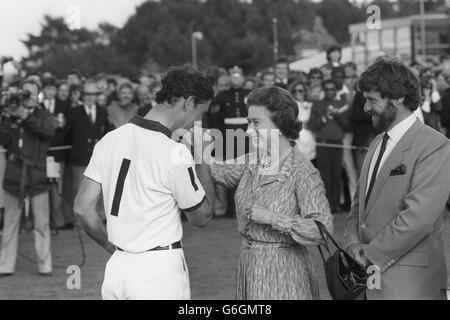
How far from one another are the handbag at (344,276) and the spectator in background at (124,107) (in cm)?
870

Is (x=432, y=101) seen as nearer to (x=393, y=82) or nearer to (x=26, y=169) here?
(x=26, y=169)

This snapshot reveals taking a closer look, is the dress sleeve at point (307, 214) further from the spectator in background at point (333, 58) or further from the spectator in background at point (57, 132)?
the spectator in background at point (333, 58)

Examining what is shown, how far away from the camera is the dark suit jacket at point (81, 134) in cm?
1210

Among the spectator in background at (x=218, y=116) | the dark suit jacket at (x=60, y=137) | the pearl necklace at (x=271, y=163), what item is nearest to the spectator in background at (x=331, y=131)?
the spectator in background at (x=218, y=116)

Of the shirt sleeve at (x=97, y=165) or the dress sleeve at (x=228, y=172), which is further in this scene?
the dress sleeve at (x=228, y=172)

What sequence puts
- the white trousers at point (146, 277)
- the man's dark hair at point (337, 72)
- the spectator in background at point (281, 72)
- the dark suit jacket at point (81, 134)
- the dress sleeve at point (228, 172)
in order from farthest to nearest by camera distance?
the spectator in background at point (281, 72), the man's dark hair at point (337, 72), the dark suit jacket at point (81, 134), the dress sleeve at point (228, 172), the white trousers at point (146, 277)

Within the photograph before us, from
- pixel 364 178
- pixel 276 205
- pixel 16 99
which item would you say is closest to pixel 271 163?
pixel 276 205

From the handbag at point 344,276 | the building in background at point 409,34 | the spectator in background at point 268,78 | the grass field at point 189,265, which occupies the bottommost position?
the grass field at point 189,265

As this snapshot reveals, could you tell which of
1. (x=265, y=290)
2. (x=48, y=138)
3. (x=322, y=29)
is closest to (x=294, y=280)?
Answer: (x=265, y=290)

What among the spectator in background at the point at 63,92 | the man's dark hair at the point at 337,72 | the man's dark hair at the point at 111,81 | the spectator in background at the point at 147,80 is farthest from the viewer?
the man's dark hair at the point at 111,81

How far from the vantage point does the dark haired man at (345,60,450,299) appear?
13.6 ft

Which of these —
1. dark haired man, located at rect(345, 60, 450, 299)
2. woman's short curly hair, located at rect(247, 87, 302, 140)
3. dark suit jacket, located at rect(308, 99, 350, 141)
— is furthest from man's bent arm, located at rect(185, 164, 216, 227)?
dark suit jacket, located at rect(308, 99, 350, 141)

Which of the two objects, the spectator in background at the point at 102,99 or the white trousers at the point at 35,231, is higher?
the spectator in background at the point at 102,99

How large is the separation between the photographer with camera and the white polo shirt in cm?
523
